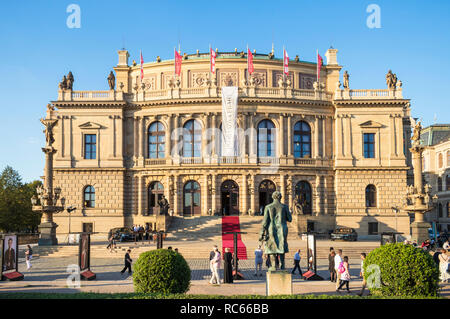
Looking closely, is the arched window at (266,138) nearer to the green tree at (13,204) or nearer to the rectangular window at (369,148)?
the rectangular window at (369,148)

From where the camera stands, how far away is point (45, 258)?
3466 cm

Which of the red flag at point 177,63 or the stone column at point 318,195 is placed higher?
the red flag at point 177,63

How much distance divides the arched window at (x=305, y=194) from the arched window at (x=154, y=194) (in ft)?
51.3

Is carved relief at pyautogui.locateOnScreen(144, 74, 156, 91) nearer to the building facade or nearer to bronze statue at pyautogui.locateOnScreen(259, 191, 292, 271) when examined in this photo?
bronze statue at pyautogui.locateOnScreen(259, 191, 292, 271)

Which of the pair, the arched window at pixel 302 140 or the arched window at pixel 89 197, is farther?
the arched window at pixel 302 140

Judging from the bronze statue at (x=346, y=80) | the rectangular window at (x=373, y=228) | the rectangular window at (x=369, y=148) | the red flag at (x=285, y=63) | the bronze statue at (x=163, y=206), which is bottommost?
the rectangular window at (x=373, y=228)

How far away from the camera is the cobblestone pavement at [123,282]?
1994cm

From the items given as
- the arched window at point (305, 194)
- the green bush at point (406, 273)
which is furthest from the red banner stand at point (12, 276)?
the arched window at point (305, 194)

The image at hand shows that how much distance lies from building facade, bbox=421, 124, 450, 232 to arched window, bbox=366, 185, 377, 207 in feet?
81.2

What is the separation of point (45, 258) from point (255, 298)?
26.5 metres

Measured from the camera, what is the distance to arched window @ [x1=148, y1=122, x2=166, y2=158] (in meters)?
52.1

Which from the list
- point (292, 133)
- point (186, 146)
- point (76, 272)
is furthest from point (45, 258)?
point (292, 133)

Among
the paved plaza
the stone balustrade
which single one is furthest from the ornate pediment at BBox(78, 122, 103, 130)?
the stone balustrade
